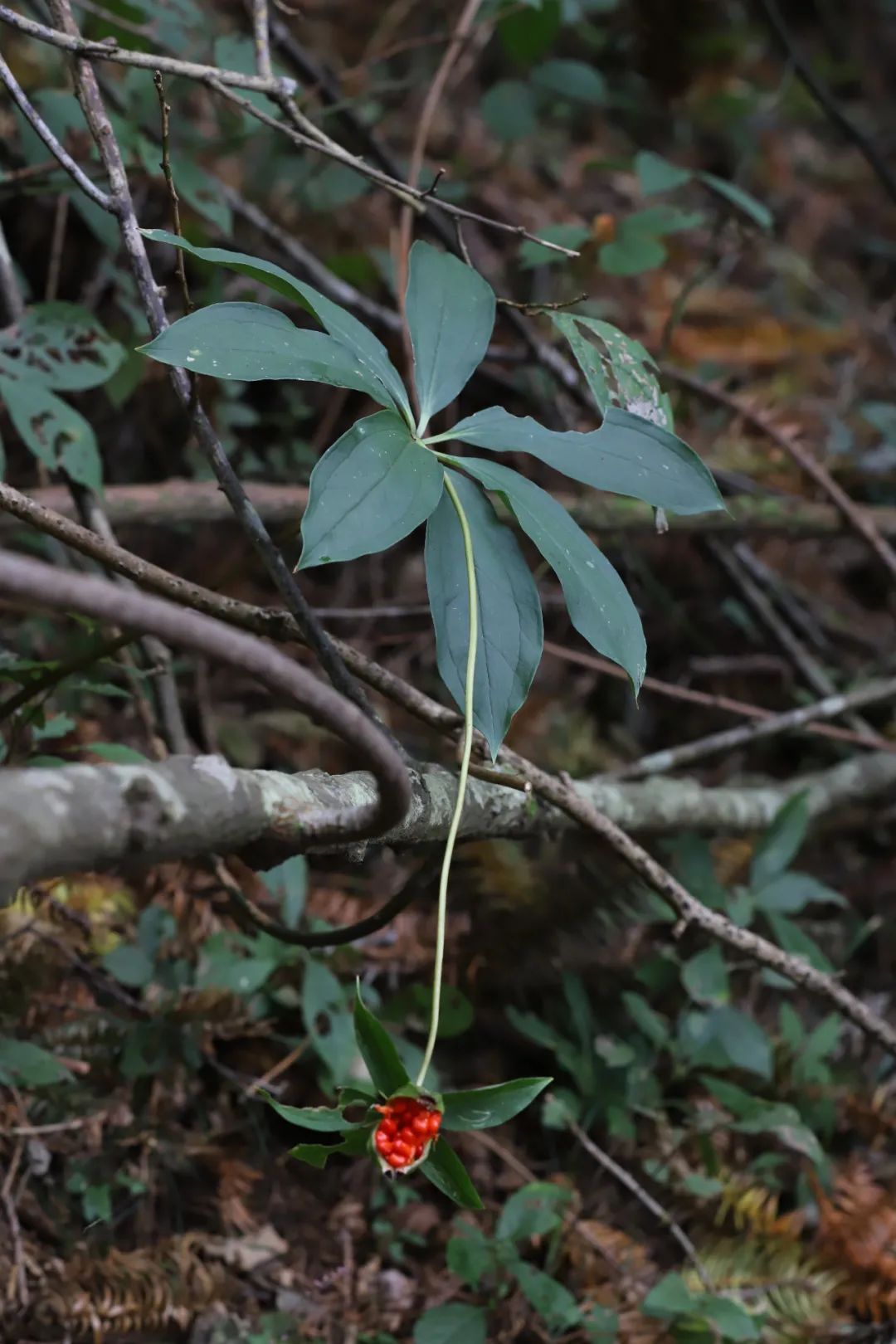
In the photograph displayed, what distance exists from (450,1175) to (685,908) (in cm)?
54

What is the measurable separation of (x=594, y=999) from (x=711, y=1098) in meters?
0.22

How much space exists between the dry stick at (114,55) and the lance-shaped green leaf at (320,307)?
28cm

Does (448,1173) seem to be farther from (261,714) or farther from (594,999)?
(261,714)

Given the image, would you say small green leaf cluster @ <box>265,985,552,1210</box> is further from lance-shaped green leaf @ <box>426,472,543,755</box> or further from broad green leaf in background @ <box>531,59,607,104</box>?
broad green leaf in background @ <box>531,59,607,104</box>

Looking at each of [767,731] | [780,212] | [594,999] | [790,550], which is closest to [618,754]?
[767,731]

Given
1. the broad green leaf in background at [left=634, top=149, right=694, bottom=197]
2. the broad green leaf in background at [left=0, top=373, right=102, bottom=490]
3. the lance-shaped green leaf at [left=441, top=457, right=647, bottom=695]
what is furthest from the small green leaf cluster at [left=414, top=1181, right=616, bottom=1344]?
the broad green leaf in background at [left=634, top=149, right=694, bottom=197]

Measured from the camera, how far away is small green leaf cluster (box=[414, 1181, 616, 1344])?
1104 millimetres

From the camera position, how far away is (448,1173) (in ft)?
2.38

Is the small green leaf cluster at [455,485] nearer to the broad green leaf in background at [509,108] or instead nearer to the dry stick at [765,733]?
the dry stick at [765,733]

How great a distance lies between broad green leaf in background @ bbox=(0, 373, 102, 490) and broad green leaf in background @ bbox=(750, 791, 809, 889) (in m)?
1.12

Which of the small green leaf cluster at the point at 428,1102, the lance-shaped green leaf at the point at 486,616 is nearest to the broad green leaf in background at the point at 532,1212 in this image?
the small green leaf cluster at the point at 428,1102

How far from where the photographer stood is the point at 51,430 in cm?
132

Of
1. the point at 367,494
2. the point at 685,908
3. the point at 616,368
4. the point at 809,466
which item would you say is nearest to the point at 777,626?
the point at 809,466

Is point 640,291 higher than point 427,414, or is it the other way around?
point 427,414
